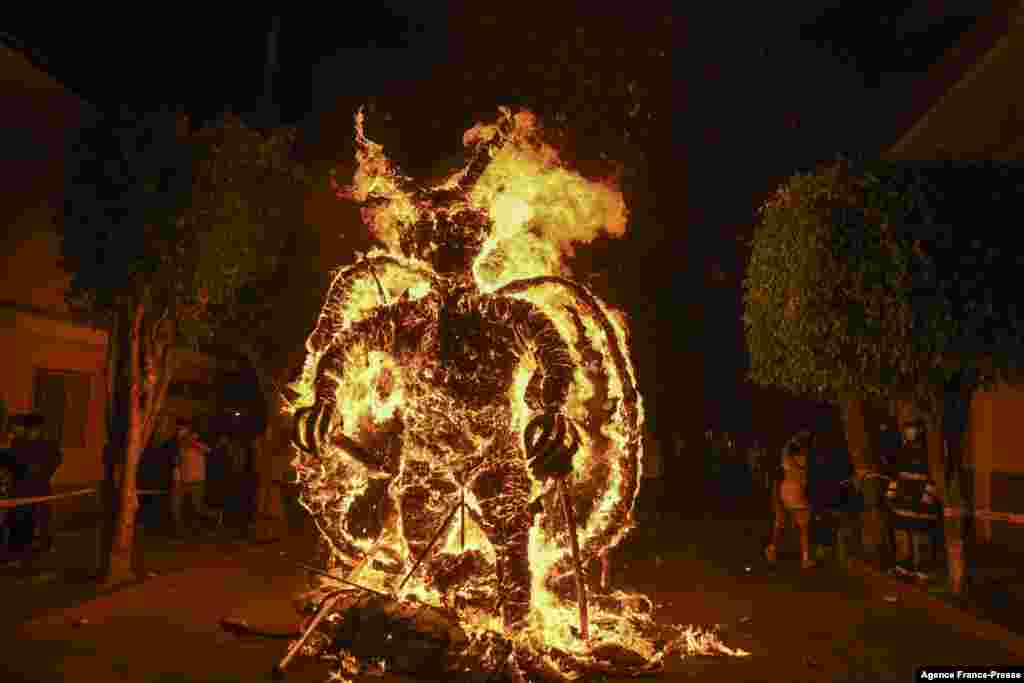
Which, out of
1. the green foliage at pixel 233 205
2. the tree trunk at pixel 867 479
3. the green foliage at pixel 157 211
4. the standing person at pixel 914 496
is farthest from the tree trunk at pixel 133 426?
the standing person at pixel 914 496

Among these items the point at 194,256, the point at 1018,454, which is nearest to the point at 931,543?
the point at 1018,454

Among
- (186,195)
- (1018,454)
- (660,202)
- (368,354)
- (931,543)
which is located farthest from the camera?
(660,202)

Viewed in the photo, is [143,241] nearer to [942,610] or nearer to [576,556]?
[576,556]

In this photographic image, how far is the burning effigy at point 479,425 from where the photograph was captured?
24.4 feet

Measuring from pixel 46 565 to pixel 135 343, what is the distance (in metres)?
2.89

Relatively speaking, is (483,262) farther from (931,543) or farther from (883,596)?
(931,543)

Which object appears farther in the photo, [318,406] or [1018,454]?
[1018,454]

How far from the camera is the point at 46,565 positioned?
437 inches

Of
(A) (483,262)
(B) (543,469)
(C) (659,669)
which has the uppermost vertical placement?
(A) (483,262)

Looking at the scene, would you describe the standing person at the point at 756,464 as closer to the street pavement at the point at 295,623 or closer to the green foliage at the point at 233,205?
the street pavement at the point at 295,623

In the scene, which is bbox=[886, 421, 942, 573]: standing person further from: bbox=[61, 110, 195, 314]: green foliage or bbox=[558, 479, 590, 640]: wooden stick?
bbox=[61, 110, 195, 314]: green foliage

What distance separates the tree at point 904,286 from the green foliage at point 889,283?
0.4 inches

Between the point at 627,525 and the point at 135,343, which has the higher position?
the point at 135,343

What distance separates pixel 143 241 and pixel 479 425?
4.83 m
